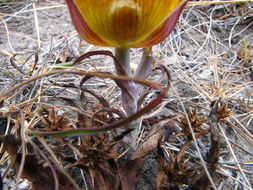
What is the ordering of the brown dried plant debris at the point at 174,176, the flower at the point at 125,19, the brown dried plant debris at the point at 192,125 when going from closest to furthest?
the flower at the point at 125,19, the brown dried plant debris at the point at 174,176, the brown dried plant debris at the point at 192,125

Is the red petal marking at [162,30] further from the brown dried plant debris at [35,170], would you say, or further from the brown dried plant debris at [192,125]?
the brown dried plant debris at [35,170]

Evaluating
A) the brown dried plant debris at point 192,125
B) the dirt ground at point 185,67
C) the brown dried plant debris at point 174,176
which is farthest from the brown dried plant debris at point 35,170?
the brown dried plant debris at point 192,125

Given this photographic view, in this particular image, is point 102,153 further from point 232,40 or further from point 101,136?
point 232,40

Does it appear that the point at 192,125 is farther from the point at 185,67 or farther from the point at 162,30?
the point at 185,67

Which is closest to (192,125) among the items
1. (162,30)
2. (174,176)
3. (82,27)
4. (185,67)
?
(174,176)

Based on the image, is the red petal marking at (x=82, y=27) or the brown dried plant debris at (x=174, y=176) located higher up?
the red petal marking at (x=82, y=27)

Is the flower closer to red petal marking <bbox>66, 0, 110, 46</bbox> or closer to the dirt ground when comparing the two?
red petal marking <bbox>66, 0, 110, 46</bbox>
